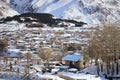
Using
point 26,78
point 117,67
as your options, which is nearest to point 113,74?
point 117,67

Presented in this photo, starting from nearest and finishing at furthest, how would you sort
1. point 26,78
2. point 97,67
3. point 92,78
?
point 26,78
point 92,78
point 97,67

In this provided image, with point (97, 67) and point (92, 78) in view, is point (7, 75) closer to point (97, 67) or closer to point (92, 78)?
point (92, 78)

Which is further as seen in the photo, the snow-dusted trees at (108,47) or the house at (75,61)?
the house at (75,61)

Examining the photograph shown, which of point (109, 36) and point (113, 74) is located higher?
point (109, 36)

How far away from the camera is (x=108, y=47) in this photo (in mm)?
53531

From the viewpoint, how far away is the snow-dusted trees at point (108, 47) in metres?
53.5

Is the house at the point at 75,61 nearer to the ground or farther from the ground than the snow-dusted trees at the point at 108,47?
nearer to the ground

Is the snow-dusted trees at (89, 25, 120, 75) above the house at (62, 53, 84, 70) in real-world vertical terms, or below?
above

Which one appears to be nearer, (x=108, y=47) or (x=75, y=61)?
(x=108, y=47)

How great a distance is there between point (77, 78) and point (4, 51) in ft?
259

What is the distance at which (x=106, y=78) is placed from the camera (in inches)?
2039

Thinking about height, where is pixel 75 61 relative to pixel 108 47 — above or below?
below

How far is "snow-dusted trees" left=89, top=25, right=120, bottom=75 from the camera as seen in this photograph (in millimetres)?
53469

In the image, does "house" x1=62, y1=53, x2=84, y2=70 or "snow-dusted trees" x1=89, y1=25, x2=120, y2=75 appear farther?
"house" x1=62, y1=53, x2=84, y2=70
